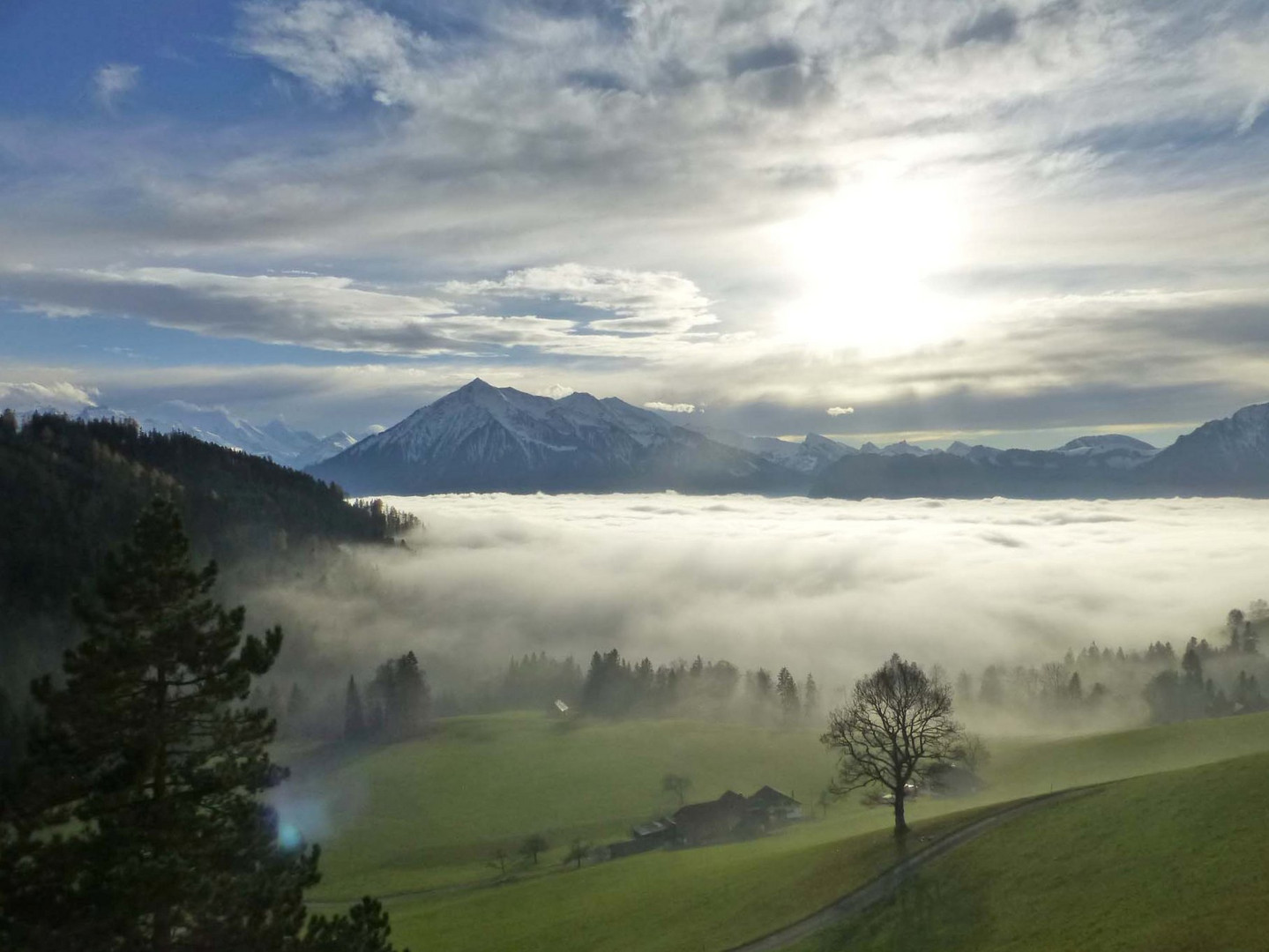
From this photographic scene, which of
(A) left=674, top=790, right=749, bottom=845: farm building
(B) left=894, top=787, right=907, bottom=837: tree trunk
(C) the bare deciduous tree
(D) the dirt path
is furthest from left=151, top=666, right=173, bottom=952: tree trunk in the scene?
(A) left=674, top=790, right=749, bottom=845: farm building

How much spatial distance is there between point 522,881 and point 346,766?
68.5 metres

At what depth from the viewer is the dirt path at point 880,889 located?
43.6 metres

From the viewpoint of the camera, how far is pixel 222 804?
21.6 metres

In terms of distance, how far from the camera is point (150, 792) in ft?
74.2

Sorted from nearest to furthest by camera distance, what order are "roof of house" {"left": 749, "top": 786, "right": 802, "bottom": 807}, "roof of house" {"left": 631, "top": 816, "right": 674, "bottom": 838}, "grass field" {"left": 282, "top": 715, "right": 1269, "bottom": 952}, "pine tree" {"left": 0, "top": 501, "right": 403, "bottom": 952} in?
"pine tree" {"left": 0, "top": 501, "right": 403, "bottom": 952} < "grass field" {"left": 282, "top": 715, "right": 1269, "bottom": 952} < "roof of house" {"left": 631, "top": 816, "right": 674, "bottom": 838} < "roof of house" {"left": 749, "top": 786, "right": 802, "bottom": 807}

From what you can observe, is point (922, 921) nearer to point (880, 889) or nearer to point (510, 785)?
point (880, 889)

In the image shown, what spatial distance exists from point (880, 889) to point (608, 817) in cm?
6842

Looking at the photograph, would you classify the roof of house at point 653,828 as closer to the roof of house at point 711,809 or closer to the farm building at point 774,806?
the roof of house at point 711,809

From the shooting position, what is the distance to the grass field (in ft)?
176

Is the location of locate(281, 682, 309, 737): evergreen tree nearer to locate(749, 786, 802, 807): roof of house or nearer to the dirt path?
locate(749, 786, 802, 807): roof of house

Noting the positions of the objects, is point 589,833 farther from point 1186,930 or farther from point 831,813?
point 1186,930

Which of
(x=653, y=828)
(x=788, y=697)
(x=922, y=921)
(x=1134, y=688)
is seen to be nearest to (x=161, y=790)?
(x=922, y=921)

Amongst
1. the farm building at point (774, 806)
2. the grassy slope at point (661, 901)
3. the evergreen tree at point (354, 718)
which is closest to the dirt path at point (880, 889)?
the grassy slope at point (661, 901)

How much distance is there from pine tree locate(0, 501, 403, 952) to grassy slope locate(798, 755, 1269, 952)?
29544 mm
